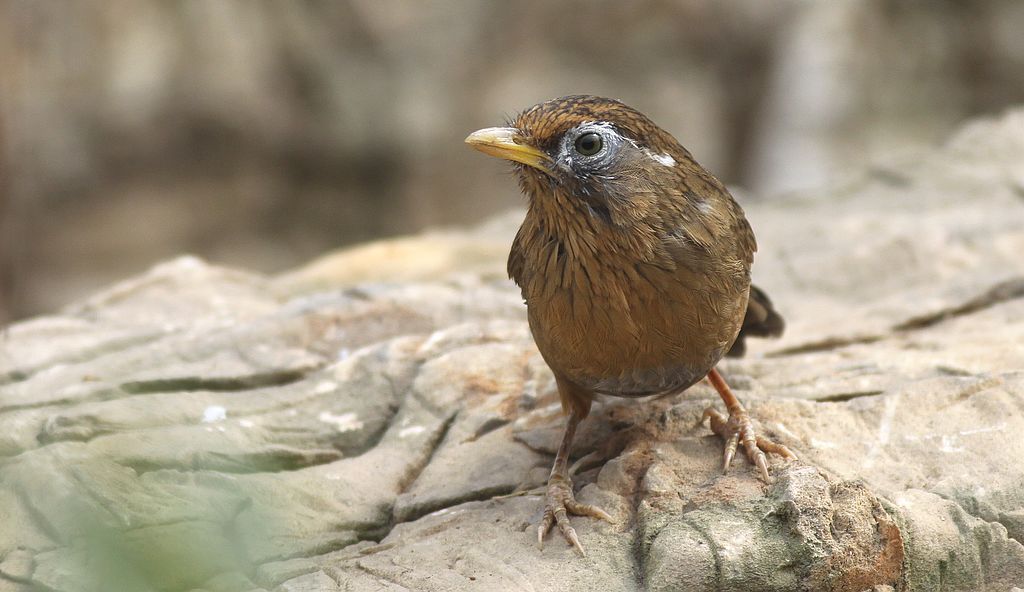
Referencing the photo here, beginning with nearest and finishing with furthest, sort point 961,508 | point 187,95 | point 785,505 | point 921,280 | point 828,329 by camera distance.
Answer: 1. point 785,505
2. point 961,508
3. point 828,329
4. point 921,280
5. point 187,95

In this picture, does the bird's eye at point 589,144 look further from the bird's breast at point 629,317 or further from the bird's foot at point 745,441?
the bird's foot at point 745,441

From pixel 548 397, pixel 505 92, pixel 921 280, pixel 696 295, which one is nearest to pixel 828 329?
pixel 921 280

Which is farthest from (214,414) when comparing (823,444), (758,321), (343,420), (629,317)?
(823,444)

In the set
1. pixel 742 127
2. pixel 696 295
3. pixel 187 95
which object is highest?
pixel 187 95

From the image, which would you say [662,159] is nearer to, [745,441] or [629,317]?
[629,317]

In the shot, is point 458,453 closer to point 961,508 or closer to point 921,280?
point 961,508

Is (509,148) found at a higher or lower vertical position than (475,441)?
higher
